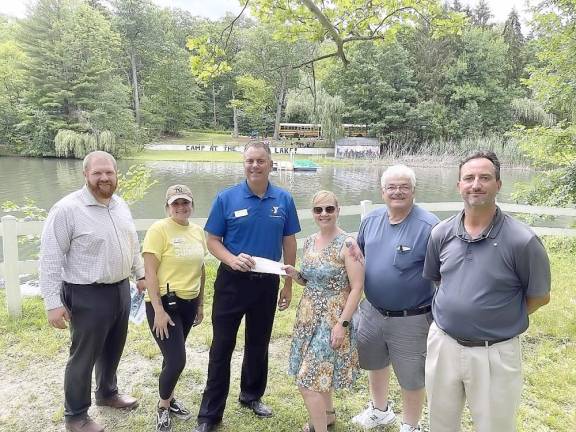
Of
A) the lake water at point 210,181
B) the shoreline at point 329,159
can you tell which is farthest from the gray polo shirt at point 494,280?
the shoreline at point 329,159

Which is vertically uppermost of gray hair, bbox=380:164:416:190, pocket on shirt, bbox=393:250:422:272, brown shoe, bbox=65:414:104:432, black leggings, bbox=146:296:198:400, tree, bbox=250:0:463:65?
tree, bbox=250:0:463:65

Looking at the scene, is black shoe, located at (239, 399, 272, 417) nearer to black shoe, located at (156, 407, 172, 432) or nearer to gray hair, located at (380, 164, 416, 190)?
black shoe, located at (156, 407, 172, 432)

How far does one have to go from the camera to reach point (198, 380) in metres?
3.37

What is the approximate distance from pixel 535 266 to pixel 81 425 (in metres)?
2.60

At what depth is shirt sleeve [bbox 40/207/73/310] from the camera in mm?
2408

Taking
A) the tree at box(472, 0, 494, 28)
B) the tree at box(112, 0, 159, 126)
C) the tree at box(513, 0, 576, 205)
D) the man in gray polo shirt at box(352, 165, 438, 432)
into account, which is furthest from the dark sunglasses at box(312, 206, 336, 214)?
the tree at box(472, 0, 494, 28)

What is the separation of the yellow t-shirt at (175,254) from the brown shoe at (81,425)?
32.0 inches

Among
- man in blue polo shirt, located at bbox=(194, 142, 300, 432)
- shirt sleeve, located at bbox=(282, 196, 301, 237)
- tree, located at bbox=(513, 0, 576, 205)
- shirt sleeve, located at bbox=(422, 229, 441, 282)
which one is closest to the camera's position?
shirt sleeve, located at bbox=(422, 229, 441, 282)

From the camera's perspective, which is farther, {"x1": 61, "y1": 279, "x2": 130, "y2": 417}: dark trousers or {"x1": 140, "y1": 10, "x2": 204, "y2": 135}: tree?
{"x1": 140, "y1": 10, "x2": 204, "y2": 135}: tree

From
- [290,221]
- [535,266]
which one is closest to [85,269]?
[290,221]

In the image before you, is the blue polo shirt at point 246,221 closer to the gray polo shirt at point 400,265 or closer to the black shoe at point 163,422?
the gray polo shirt at point 400,265

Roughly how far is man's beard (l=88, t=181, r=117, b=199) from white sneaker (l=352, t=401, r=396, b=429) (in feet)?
6.84

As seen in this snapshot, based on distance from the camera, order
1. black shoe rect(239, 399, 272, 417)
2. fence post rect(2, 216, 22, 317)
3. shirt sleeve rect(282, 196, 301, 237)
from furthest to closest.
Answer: fence post rect(2, 216, 22, 317) < black shoe rect(239, 399, 272, 417) < shirt sleeve rect(282, 196, 301, 237)

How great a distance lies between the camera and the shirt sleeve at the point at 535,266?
1834mm
